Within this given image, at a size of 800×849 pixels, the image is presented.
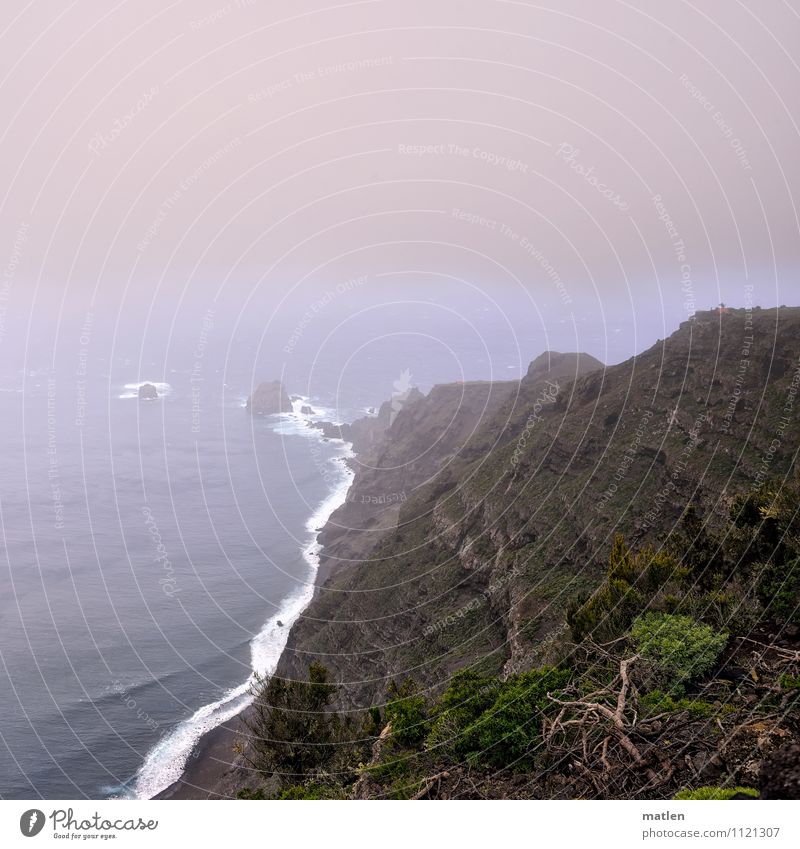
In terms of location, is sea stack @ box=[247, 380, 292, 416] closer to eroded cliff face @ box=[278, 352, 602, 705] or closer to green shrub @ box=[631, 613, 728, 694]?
eroded cliff face @ box=[278, 352, 602, 705]

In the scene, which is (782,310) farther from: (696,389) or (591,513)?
(591,513)

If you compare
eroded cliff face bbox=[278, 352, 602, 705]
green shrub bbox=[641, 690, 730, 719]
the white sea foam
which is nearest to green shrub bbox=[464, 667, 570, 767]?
green shrub bbox=[641, 690, 730, 719]

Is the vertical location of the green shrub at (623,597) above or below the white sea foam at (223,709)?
above
